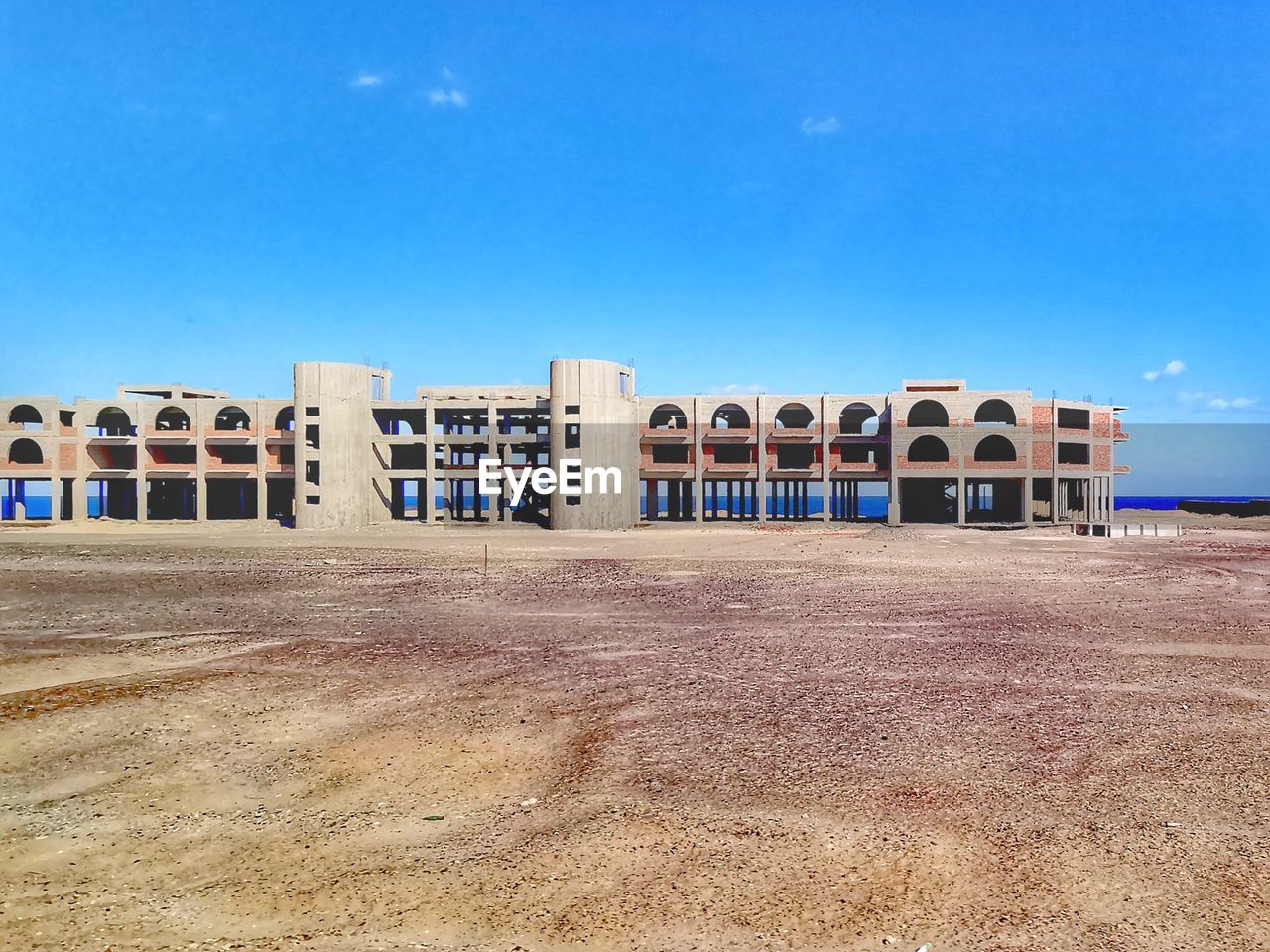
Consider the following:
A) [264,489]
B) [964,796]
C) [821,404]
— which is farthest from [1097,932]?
[264,489]

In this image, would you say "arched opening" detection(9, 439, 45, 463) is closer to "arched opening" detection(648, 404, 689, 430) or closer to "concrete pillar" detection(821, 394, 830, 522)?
"arched opening" detection(648, 404, 689, 430)

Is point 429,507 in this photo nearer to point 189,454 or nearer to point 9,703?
point 189,454

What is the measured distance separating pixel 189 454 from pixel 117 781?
66650 mm

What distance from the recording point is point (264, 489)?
6475cm

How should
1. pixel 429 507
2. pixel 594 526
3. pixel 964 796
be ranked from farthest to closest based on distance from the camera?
pixel 429 507
pixel 594 526
pixel 964 796

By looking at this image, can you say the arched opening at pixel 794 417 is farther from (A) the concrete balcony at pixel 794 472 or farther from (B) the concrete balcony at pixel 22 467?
(B) the concrete balcony at pixel 22 467

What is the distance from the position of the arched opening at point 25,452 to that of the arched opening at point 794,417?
65546 mm

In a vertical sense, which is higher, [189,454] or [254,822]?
[189,454]

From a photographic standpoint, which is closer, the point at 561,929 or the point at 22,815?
the point at 561,929

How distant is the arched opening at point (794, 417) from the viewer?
66.6 meters

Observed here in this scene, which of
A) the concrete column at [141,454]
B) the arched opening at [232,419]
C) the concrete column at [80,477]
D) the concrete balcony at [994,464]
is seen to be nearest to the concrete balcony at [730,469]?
the concrete balcony at [994,464]

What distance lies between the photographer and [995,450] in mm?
62781

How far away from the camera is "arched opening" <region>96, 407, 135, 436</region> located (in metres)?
67.3

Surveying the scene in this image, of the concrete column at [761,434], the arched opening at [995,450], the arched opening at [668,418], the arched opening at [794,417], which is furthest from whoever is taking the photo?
the arched opening at [794,417]
